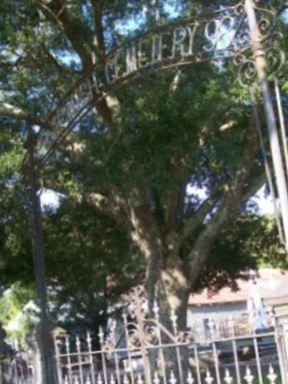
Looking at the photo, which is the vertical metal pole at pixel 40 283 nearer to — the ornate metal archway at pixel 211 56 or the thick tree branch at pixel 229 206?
the ornate metal archway at pixel 211 56

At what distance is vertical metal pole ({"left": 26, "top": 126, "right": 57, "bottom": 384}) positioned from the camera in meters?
7.71

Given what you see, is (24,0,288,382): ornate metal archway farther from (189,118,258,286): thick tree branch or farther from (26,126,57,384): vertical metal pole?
(189,118,258,286): thick tree branch

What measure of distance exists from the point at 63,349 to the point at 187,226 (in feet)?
23.4

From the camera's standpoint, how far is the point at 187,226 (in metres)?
15.4

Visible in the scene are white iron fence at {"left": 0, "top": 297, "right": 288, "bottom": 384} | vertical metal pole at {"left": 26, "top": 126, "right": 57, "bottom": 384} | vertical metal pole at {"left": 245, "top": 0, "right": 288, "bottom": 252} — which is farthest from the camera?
vertical metal pole at {"left": 26, "top": 126, "right": 57, "bottom": 384}

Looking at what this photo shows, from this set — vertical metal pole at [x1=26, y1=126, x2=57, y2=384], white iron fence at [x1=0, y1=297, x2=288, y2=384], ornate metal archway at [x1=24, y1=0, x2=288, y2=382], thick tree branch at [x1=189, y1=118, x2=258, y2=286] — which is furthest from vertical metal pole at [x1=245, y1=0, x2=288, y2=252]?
thick tree branch at [x1=189, y1=118, x2=258, y2=286]

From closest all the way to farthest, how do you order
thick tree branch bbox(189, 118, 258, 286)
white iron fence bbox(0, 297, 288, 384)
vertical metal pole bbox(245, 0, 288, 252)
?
vertical metal pole bbox(245, 0, 288, 252)
white iron fence bbox(0, 297, 288, 384)
thick tree branch bbox(189, 118, 258, 286)

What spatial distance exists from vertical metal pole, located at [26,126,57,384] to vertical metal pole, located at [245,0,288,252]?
10.5 ft

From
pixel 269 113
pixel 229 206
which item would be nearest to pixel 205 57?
pixel 269 113

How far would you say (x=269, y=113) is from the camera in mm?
5918

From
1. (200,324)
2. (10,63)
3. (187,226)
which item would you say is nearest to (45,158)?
(200,324)

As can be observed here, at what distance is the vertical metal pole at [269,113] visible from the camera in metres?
5.76

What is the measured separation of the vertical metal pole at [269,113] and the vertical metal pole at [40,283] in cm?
319

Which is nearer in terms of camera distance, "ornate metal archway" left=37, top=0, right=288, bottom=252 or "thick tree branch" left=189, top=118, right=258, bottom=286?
"ornate metal archway" left=37, top=0, right=288, bottom=252
